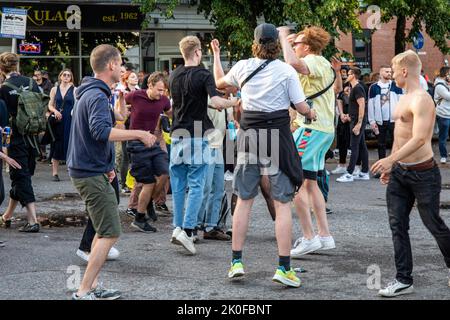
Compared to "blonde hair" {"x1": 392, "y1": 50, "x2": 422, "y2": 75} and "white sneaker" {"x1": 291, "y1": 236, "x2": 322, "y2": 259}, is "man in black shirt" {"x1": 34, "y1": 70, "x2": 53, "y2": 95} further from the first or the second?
"blonde hair" {"x1": 392, "y1": 50, "x2": 422, "y2": 75}

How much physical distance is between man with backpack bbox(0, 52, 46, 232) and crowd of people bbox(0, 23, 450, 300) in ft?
0.04

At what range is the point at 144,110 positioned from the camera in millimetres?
9500

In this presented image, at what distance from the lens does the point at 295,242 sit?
816cm

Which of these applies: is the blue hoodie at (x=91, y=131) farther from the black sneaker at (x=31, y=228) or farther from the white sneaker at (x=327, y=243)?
the black sneaker at (x=31, y=228)

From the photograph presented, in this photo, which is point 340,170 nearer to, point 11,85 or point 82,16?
point 11,85

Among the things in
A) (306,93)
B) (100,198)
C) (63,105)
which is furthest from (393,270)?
(63,105)

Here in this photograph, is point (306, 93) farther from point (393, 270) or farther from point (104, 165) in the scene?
point (104, 165)

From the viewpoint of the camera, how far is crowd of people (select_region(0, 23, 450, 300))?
6105 mm

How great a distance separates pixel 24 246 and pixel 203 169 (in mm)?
1898

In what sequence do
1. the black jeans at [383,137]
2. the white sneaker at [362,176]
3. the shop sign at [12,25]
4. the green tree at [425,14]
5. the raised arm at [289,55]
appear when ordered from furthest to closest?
the green tree at [425,14] → the shop sign at [12,25] → the black jeans at [383,137] → the white sneaker at [362,176] → the raised arm at [289,55]

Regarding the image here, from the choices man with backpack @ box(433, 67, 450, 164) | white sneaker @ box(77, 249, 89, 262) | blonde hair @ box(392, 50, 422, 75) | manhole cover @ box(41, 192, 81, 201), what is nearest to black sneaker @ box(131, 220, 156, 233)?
white sneaker @ box(77, 249, 89, 262)

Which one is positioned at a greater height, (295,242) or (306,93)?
(306,93)

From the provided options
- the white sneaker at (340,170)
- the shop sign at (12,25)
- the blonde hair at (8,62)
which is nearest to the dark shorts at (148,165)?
the blonde hair at (8,62)

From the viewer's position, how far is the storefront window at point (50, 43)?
986 inches
